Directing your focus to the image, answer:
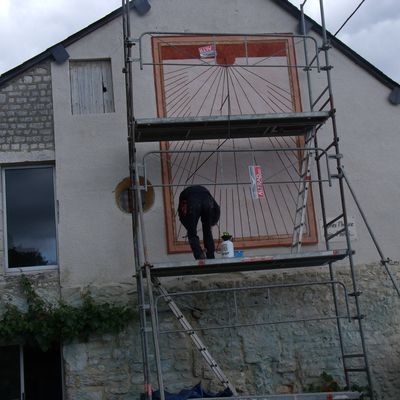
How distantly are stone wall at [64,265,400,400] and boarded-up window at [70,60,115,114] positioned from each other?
2669 mm

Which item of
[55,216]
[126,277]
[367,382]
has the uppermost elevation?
[55,216]

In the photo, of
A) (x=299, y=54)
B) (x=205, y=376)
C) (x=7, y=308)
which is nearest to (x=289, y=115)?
(x=299, y=54)

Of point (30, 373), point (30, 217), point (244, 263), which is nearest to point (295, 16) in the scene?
point (244, 263)

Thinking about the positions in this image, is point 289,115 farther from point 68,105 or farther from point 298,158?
point 68,105

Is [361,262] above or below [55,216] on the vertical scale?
below

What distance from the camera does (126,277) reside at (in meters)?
9.55

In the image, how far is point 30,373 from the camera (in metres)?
9.38

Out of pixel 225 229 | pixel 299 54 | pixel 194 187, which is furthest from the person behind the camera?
pixel 299 54

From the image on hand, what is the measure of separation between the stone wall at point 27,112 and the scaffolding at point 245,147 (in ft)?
4.25

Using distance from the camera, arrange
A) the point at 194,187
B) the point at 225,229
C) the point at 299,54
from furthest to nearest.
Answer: the point at 299,54 < the point at 225,229 < the point at 194,187

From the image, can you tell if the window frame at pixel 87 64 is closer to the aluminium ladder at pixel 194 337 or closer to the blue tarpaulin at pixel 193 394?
the aluminium ladder at pixel 194 337

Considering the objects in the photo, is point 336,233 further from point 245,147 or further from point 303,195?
point 245,147

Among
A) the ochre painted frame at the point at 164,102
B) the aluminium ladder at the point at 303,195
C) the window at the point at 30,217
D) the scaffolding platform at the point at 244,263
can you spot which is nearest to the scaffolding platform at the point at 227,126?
the aluminium ladder at the point at 303,195

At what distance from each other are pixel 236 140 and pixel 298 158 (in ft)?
2.85
